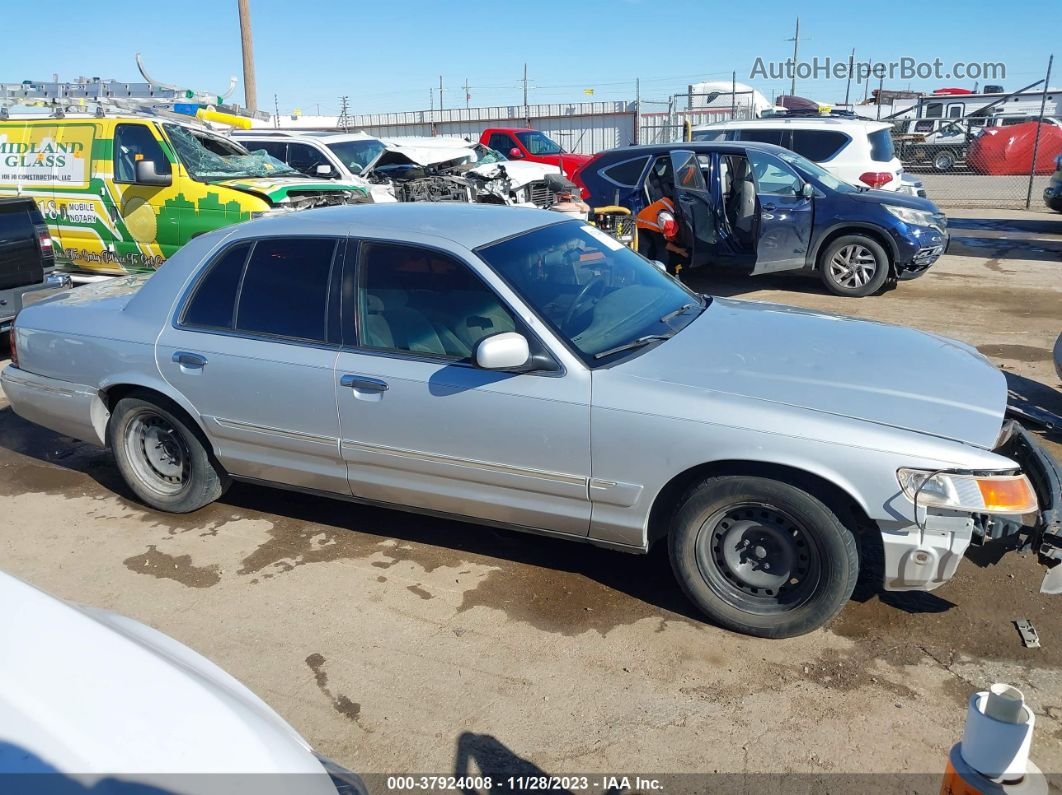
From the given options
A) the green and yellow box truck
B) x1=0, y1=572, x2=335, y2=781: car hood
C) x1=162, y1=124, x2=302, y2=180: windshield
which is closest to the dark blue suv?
the green and yellow box truck

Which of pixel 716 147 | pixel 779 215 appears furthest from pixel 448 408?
pixel 716 147

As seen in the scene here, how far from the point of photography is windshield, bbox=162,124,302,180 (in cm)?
866

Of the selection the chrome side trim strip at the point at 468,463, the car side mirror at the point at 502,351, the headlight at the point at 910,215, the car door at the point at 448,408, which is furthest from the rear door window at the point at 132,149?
the headlight at the point at 910,215

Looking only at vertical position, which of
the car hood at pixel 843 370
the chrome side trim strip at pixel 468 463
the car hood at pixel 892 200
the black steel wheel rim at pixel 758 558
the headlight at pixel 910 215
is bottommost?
the black steel wheel rim at pixel 758 558

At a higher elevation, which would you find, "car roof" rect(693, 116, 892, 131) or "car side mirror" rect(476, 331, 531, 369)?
"car roof" rect(693, 116, 892, 131)

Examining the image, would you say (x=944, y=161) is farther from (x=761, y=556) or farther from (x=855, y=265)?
(x=761, y=556)

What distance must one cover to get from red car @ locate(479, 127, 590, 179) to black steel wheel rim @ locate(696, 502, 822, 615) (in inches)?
679

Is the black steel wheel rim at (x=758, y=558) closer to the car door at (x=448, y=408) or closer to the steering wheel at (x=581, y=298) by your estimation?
the car door at (x=448, y=408)

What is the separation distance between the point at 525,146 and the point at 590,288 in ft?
56.2

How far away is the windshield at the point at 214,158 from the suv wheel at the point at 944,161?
23095mm

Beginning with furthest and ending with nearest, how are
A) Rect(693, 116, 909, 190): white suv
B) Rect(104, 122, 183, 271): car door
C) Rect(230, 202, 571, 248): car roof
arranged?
Rect(693, 116, 909, 190): white suv, Rect(104, 122, 183, 271): car door, Rect(230, 202, 571, 248): car roof

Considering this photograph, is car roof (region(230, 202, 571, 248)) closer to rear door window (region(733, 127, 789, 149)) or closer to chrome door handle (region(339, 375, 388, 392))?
chrome door handle (region(339, 375, 388, 392))

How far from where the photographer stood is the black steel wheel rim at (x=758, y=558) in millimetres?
3396

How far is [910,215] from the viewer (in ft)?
31.0
